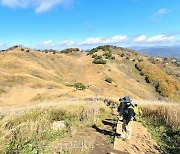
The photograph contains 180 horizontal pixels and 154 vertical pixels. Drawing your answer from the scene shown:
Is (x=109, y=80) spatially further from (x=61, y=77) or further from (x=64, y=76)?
(x=64, y=76)

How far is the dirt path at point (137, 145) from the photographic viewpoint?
31.2 ft

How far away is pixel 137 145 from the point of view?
402 inches

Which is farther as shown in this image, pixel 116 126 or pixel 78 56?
pixel 78 56

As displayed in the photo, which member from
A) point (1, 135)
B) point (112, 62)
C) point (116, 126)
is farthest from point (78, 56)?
point (1, 135)

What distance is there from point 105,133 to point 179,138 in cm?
274

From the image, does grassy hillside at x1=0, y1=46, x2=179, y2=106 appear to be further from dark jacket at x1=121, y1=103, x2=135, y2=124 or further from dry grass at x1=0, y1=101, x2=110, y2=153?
dark jacket at x1=121, y1=103, x2=135, y2=124

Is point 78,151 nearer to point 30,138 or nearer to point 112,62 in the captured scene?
point 30,138

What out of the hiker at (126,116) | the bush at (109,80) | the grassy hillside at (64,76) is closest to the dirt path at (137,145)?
the hiker at (126,116)

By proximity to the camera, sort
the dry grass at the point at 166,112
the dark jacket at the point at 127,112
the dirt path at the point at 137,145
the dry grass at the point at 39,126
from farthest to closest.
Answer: the dry grass at the point at 166,112, the dark jacket at the point at 127,112, the dirt path at the point at 137,145, the dry grass at the point at 39,126

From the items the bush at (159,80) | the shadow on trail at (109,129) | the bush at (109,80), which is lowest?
the bush at (159,80)

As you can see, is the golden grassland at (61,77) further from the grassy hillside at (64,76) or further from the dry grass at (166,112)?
the dry grass at (166,112)

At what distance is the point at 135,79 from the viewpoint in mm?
56719

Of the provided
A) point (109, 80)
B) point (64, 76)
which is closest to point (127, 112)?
point (109, 80)

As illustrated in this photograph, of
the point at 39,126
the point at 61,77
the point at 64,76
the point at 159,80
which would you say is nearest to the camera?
the point at 39,126
